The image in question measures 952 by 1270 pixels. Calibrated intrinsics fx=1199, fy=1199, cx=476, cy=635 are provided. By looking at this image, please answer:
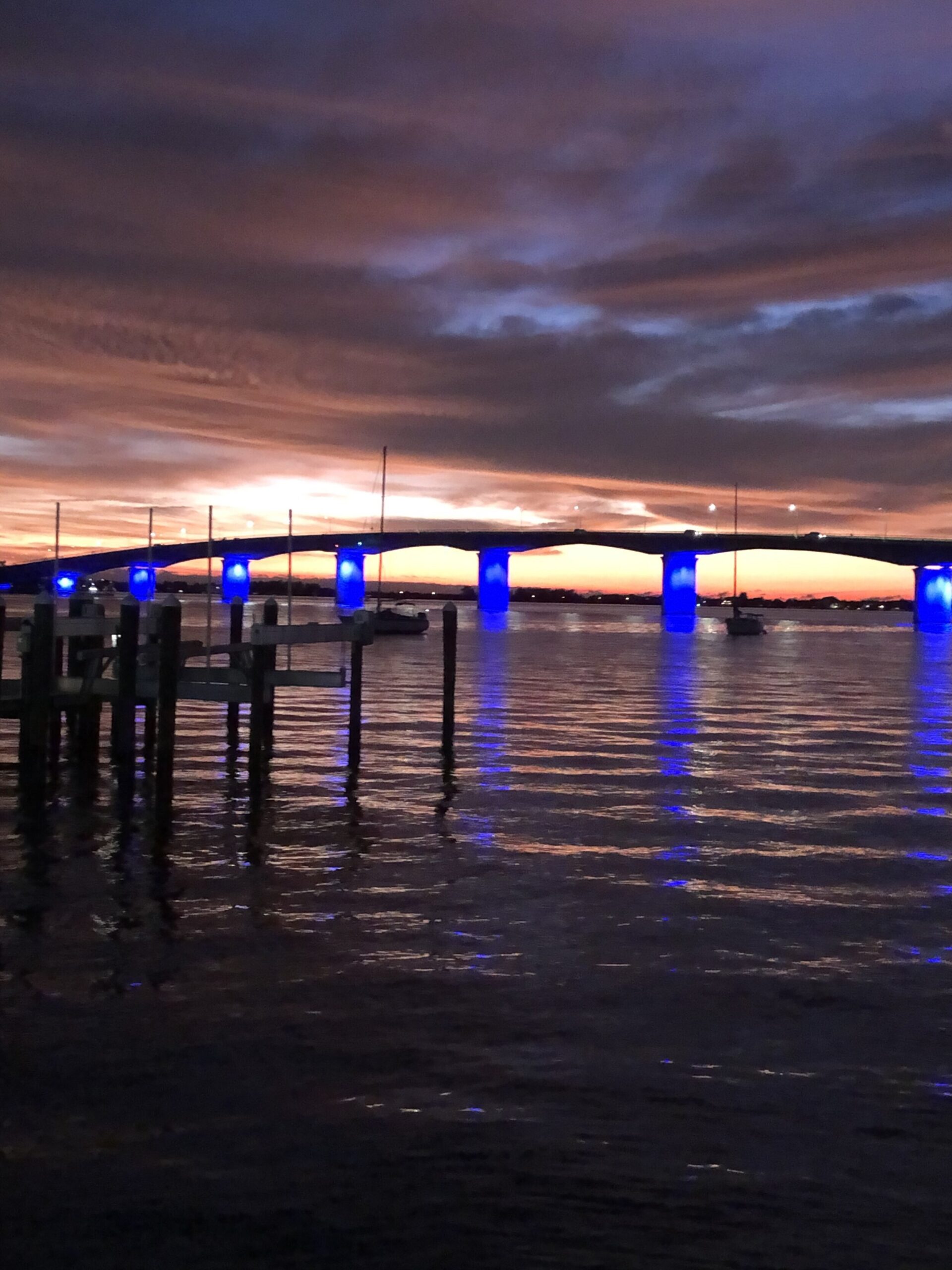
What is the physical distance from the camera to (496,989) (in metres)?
8.89

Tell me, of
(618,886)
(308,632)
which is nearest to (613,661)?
(308,632)

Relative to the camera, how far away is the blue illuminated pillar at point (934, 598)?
445 ft

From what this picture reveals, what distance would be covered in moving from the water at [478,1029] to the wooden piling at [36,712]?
66 centimetres

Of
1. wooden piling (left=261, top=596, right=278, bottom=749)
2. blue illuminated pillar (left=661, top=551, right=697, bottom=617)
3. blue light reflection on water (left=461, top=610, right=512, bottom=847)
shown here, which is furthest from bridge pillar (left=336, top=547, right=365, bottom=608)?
wooden piling (left=261, top=596, right=278, bottom=749)

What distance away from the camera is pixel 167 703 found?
15133 millimetres

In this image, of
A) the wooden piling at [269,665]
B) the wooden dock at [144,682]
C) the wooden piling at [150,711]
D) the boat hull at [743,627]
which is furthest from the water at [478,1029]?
the boat hull at [743,627]

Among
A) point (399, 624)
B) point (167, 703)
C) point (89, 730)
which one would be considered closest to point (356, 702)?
point (89, 730)

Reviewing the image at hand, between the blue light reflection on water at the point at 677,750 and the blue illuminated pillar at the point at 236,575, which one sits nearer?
the blue light reflection on water at the point at 677,750

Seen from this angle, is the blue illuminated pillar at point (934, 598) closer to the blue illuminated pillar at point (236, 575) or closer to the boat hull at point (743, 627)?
the boat hull at point (743, 627)

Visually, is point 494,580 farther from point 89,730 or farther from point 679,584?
point 89,730

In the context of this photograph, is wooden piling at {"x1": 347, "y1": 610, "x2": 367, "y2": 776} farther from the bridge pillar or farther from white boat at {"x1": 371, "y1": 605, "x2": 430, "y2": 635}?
the bridge pillar

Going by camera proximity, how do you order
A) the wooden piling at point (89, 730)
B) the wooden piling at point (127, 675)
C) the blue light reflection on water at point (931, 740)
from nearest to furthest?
1. the wooden piling at point (127, 675)
2. the blue light reflection on water at point (931, 740)
3. the wooden piling at point (89, 730)

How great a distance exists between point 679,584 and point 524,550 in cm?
1828

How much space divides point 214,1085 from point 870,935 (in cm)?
610
